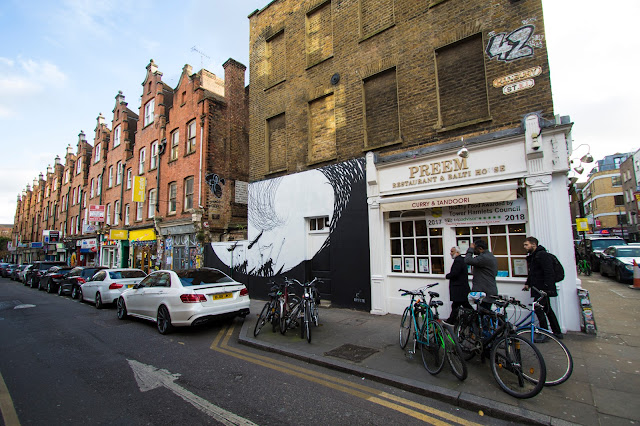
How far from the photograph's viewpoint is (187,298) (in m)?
7.25

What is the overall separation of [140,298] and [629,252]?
18899 millimetres

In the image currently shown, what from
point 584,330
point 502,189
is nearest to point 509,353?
point 584,330

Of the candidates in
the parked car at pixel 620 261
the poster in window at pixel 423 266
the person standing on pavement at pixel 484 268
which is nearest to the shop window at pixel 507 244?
the poster in window at pixel 423 266

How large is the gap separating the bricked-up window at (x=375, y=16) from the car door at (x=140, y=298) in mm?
9547

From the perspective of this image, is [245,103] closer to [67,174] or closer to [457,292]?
[457,292]

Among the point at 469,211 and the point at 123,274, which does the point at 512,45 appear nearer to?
the point at 469,211

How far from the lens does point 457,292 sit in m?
6.46

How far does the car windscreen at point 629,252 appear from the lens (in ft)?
44.4

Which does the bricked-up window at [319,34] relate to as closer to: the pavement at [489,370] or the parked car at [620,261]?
the pavement at [489,370]

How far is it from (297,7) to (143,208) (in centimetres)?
1627

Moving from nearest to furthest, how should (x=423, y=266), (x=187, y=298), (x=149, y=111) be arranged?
(x=187, y=298) → (x=423, y=266) → (x=149, y=111)

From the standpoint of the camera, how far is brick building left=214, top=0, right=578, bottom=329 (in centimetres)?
707

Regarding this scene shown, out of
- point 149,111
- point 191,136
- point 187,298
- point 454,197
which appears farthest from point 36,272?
point 454,197

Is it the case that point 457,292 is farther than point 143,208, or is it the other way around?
point 143,208
